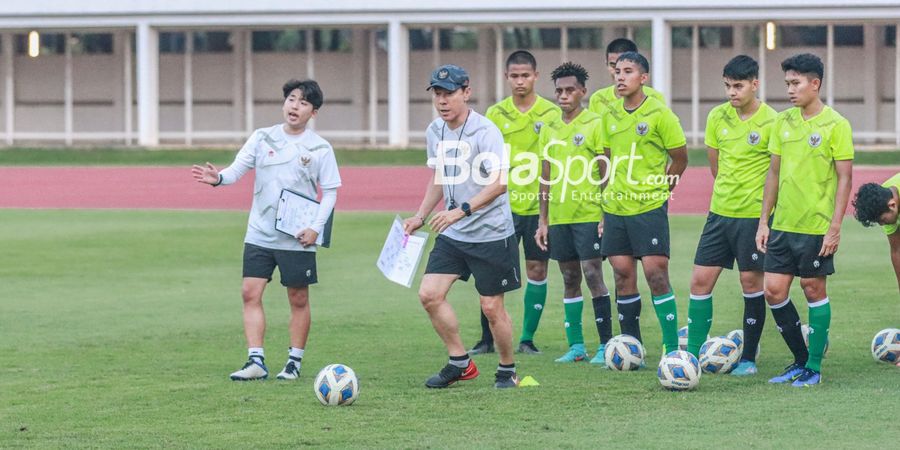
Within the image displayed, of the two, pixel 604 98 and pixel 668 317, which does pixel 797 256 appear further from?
pixel 604 98

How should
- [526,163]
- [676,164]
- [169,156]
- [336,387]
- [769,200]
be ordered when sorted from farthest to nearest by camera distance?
[169,156]
[526,163]
[676,164]
[769,200]
[336,387]

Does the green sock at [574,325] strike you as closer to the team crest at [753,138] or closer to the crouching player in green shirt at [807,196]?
the crouching player in green shirt at [807,196]

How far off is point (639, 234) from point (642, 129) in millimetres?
723

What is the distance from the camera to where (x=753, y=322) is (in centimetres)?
1045

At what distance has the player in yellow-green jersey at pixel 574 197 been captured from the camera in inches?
432

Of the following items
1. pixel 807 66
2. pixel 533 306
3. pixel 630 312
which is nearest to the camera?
pixel 807 66

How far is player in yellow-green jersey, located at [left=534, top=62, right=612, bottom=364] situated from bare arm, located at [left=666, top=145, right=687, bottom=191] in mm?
517

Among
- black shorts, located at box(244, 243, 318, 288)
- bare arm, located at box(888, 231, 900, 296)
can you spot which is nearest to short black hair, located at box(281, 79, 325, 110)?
black shorts, located at box(244, 243, 318, 288)

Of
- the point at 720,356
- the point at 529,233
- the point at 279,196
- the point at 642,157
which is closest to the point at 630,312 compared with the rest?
the point at 720,356

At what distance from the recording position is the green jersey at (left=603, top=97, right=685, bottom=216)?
34.0ft

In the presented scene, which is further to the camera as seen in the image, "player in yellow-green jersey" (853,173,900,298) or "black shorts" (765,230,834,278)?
"black shorts" (765,230,834,278)

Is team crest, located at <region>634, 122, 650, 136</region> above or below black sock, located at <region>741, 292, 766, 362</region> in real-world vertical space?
above

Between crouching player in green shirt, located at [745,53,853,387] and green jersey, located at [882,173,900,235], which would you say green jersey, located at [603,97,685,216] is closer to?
crouching player in green shirt, located at [745,53,853,387]

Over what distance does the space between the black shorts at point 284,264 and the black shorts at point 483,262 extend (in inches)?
39.0
